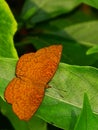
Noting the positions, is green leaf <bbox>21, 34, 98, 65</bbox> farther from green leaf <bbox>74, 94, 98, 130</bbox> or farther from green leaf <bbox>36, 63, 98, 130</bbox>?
green leaf <bbox>74, 94, 98, 130</bbox>

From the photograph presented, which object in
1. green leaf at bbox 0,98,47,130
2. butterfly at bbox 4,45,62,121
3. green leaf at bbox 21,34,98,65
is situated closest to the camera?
butterfly at bbox 4,45,62,121

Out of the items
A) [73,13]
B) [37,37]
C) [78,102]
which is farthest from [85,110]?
[73,13]

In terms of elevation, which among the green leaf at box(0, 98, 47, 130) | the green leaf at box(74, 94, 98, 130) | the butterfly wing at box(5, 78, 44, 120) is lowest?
the green leaf at box(0, 98, 47, 130)

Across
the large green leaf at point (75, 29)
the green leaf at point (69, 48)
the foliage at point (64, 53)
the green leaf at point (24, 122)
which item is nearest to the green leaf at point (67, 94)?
the foliage at point (64, 53)

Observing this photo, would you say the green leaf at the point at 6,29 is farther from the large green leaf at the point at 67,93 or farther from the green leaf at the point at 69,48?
the green leaf at the point at 69,48

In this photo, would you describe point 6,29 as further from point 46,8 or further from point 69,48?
point 46,8

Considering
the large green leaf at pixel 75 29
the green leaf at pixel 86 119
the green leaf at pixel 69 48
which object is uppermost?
the green leaf at pixel 86 119

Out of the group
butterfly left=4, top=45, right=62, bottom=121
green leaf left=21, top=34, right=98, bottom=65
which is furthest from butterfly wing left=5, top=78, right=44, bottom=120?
green leaf left=21, top=34, right=98, bottom=65

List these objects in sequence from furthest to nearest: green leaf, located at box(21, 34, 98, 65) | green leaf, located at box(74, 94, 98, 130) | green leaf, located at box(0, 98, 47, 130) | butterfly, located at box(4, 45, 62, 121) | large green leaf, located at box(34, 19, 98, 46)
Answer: large green leaf, located at box(34, 19, 98, 46) < green leaf, located at box(21, 34, 98, 65) < green leaf, located at box(0, 98, 47, 130) < butterfly, located at box(4, 45, 62, 121) < green leaf, located at box(74, 94, 98, 130)
